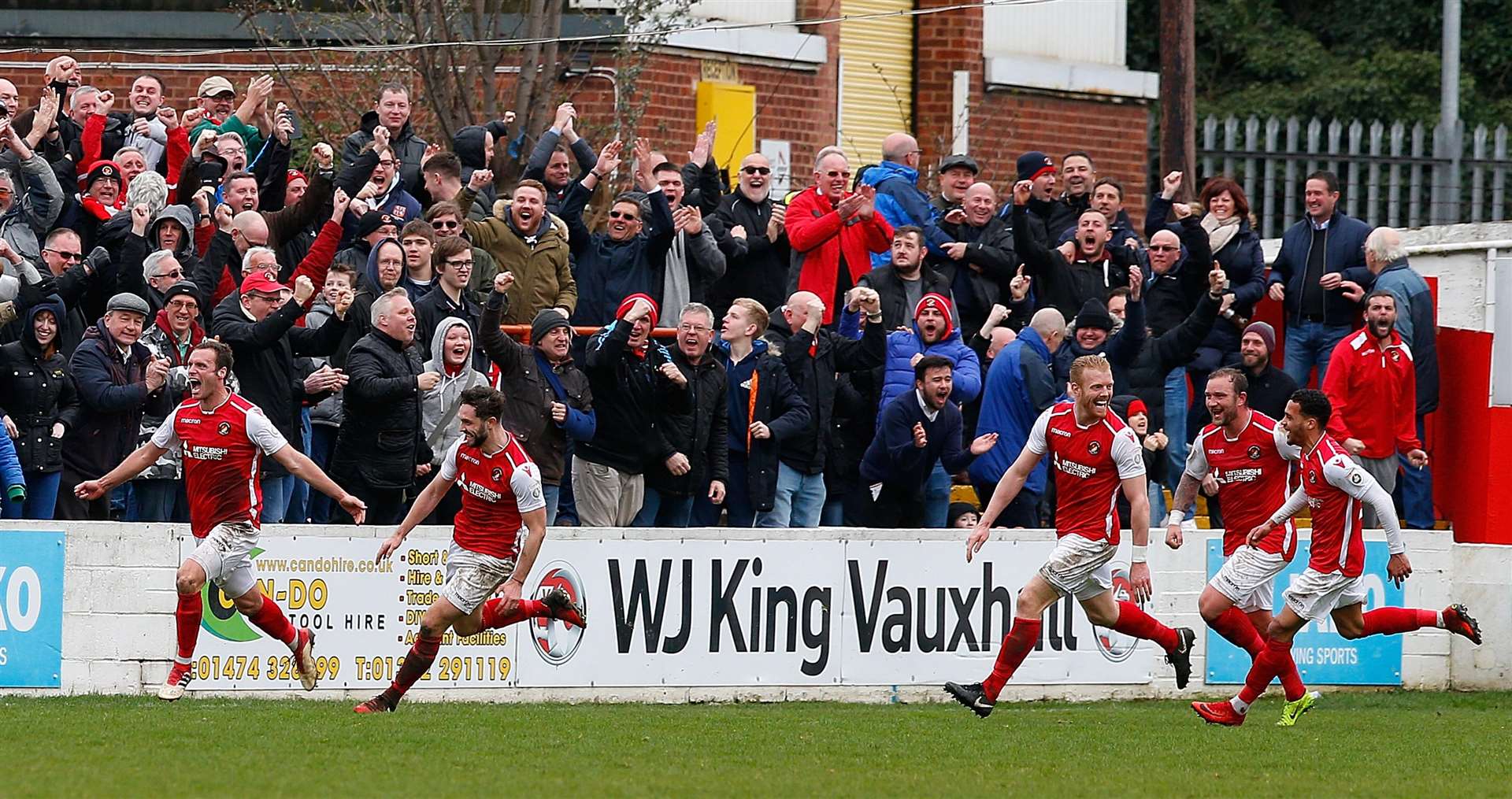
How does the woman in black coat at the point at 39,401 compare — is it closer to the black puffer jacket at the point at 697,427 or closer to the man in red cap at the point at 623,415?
the man in red cap at the point at 623,415

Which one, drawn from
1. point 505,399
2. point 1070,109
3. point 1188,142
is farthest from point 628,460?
point 1070,109

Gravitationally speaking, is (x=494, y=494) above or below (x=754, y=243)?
below

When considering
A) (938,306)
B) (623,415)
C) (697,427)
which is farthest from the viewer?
(938,306)

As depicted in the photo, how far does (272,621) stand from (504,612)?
1368 mm

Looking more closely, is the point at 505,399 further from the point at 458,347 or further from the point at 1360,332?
the point at 1360,332

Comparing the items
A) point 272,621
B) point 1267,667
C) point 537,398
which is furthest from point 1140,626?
point 272,621

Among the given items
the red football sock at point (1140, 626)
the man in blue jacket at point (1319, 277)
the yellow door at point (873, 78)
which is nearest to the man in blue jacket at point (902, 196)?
the man in blue jacket at point (1319, 277)

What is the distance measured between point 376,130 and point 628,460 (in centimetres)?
289

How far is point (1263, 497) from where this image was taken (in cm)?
1416

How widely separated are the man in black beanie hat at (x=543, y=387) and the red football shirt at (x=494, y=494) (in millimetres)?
1285

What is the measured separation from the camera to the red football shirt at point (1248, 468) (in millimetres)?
14086

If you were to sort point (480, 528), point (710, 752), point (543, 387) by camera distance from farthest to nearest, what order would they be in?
1. point (543, 387)
2. point (480, 528)
3. point (710, 752)

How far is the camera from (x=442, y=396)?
46.0ft

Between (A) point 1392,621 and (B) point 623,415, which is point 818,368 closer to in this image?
(B) point 623,415
